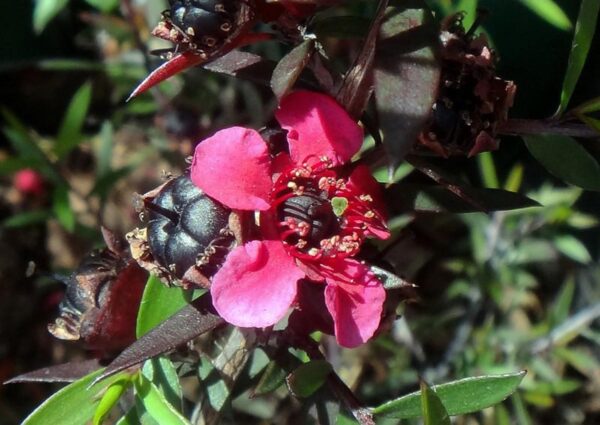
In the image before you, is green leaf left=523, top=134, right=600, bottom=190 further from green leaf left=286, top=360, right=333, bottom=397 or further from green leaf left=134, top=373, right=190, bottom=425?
green leaf left=134, top=373, right=190, bottom=425

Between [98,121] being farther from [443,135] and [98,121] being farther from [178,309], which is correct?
[443,135]

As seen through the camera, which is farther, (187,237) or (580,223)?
(580,223)

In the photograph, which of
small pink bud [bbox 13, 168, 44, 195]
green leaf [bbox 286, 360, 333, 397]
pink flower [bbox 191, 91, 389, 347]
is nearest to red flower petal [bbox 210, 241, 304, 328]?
pink flower [bbox 191, 91, 389, 347]

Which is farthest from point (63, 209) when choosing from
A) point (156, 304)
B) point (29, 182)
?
point (156, 304)

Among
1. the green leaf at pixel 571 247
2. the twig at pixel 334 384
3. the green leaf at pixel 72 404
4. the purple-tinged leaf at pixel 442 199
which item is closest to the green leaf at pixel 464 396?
the twig at pixel 334 384

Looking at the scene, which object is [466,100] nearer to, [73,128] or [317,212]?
[317,212]

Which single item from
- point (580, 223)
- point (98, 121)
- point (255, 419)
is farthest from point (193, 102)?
point (580, 223)
